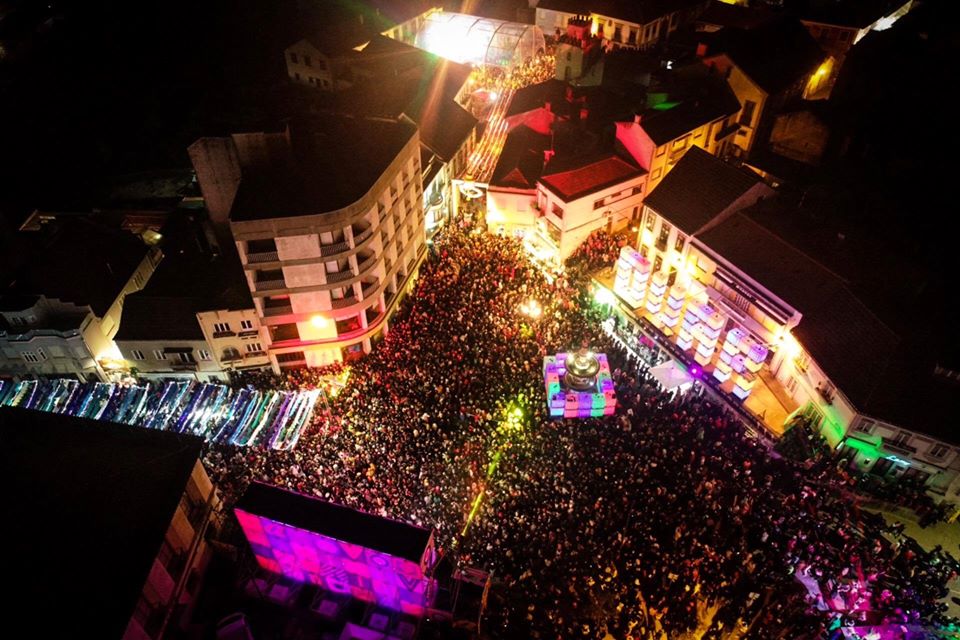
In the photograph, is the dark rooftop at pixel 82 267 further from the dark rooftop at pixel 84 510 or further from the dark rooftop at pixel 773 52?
the dark rooftop at pixel 773 52

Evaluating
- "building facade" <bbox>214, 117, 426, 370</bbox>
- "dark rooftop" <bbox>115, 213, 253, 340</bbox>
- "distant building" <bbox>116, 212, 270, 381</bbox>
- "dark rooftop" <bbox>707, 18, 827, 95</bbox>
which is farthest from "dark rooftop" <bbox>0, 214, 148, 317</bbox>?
"dark rooftop" <bbox>707, 18, 827, 95</bbox>

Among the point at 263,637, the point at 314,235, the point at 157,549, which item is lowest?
the point at 263,637

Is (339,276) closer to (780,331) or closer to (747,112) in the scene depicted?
(780,331)

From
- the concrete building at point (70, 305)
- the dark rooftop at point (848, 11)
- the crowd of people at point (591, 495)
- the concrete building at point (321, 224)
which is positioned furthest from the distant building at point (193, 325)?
the dark rooftop at point (848, 11)

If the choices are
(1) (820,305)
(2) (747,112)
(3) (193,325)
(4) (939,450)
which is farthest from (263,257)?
(2) (747,112)

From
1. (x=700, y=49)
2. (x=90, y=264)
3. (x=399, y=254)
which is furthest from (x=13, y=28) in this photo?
(x=700, y=49)

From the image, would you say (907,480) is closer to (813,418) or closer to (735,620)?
(813,418)

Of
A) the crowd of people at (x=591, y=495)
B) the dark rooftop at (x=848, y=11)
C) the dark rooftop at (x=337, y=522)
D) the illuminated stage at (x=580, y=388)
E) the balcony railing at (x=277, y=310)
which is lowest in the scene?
the crowd of people at (x=591, y=495)
